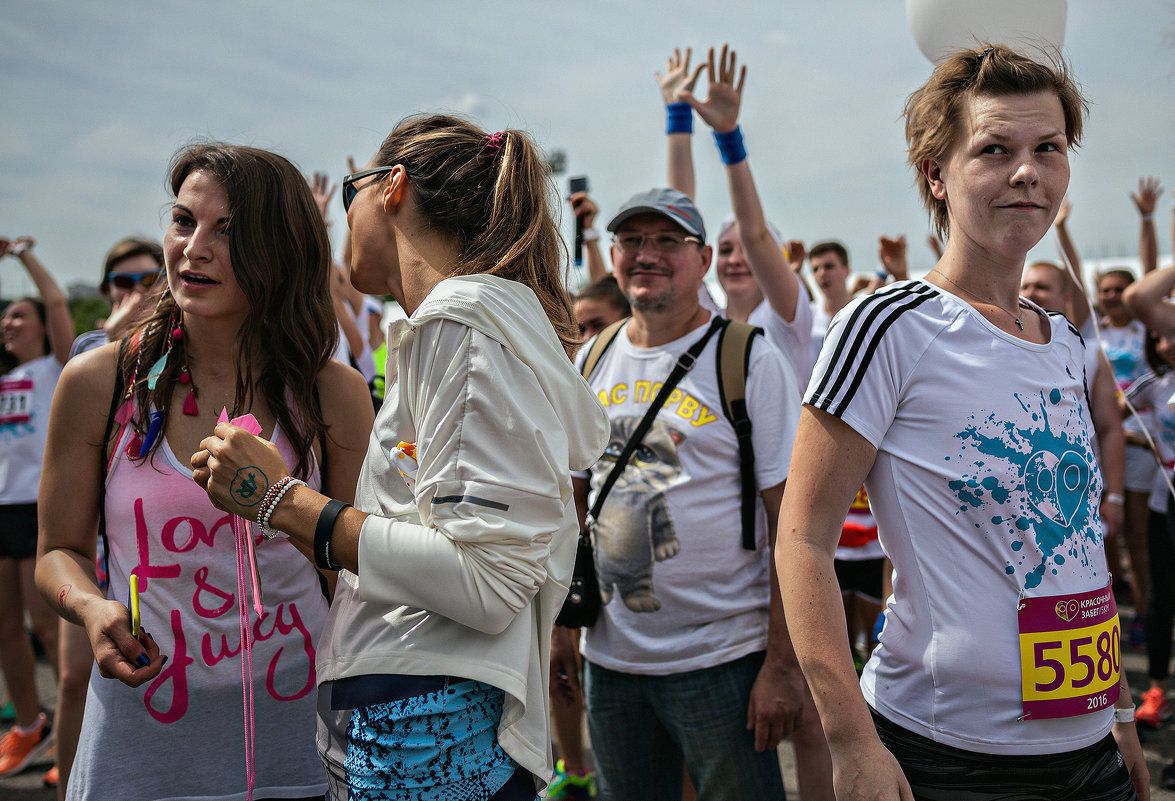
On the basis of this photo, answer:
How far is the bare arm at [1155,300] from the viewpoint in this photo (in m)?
3.90

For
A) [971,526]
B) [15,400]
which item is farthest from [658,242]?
[15,400]

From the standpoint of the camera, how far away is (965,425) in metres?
1.56

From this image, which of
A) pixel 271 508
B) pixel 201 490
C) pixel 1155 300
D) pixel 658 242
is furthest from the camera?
pixel 1155 300

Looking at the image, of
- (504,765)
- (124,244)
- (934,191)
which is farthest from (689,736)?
(124,244)

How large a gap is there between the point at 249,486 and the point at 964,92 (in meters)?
1.56

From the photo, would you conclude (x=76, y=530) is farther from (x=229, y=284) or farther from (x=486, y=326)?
(x=486, y=326)

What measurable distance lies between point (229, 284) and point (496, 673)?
1162mm

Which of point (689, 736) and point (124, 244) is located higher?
point (124, 244)

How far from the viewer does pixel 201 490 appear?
1841mm

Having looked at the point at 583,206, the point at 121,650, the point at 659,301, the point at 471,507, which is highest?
the point at 583,206

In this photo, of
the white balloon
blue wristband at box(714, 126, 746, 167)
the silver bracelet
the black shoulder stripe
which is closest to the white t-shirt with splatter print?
the black shoulder stripe

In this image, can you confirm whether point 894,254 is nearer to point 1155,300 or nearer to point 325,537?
point 1155,300

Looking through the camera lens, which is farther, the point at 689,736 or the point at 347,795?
Result: the point at 689,736

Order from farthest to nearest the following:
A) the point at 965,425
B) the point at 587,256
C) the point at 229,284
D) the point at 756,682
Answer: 1. the point at 587,256
2. the point at 756,682
3. the point at 229,284
4. the point at 965,425
